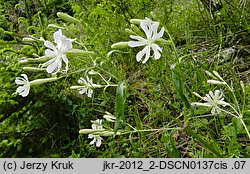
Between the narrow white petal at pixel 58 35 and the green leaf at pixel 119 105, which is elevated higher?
the narrow white petal at pixel 58 35

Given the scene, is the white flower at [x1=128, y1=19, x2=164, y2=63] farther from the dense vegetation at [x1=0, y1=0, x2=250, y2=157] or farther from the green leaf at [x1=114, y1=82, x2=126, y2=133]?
the dense vegetation at [x1=0, y1=0, x2=250, y2=157]

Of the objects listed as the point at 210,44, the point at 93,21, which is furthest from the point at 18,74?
the point at 210,44

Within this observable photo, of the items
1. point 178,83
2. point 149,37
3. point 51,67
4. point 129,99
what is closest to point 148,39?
point 149,37

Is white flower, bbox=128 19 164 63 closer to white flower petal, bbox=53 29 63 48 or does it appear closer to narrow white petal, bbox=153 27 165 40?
narrow white petal, bbox=153 27 165 40

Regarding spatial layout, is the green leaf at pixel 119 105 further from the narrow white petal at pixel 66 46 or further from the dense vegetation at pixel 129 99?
the dense vegetation at pixel 129 99

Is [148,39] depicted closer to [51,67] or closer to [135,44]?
[135,44]

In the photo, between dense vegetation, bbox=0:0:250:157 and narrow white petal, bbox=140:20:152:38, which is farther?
dense vegetation, bbox=0:0:250:157

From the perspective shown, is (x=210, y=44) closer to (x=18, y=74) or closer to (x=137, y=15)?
(x=137, y=15)

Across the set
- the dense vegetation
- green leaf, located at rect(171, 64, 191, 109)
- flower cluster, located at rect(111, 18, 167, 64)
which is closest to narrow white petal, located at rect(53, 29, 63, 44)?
flower cluster, located at rect(111, 18, 167, 64)

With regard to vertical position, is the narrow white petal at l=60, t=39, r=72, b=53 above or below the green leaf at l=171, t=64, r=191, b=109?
above

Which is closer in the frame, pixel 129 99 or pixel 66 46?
pixel 66 46

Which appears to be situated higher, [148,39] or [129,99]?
[148,39]

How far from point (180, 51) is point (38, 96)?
685 millimetres

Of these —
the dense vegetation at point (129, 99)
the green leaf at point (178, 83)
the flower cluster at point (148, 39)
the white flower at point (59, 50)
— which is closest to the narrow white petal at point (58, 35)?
the white flower at point (59, 50)
